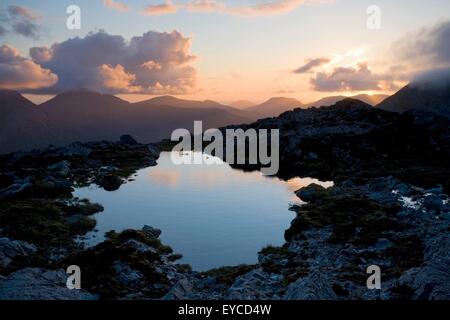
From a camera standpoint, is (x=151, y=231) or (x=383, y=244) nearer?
(x=383, y=244)

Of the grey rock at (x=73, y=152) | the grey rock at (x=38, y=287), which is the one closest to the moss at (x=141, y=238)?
the grey rock at (x=38, y=287)

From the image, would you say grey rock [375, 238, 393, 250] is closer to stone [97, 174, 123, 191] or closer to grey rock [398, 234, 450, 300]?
grey rock [398, 234, 450, 300]

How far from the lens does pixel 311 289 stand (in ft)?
75.6

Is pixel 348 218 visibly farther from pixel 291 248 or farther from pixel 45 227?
pixel 45 227

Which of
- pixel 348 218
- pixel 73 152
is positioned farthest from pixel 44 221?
pixel 73 152

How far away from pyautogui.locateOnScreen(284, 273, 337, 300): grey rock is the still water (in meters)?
8.85

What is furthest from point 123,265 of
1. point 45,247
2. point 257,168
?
point 257,168

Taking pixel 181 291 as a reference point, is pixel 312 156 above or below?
above

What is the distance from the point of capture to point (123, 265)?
92.5ft

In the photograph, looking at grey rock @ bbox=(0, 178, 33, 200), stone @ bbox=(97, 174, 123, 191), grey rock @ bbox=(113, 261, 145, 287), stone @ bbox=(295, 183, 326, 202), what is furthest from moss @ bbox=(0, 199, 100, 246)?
stone @ bbox=(295, 183, 326, 202)

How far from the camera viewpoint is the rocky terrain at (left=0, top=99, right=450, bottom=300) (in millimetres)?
24484

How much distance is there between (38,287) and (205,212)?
1032 inches
